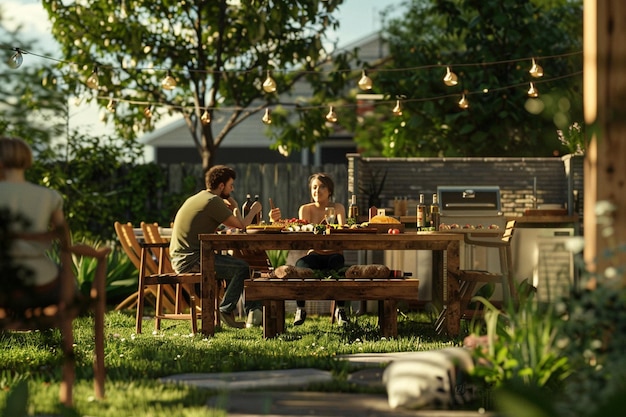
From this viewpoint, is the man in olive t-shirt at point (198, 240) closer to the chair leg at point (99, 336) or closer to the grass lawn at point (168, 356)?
the grass lawn at point (168, 356)

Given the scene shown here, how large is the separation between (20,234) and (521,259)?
24.1 feet

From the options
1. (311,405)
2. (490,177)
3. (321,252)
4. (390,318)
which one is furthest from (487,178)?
(311,405)

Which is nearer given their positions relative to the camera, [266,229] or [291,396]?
[291,396]

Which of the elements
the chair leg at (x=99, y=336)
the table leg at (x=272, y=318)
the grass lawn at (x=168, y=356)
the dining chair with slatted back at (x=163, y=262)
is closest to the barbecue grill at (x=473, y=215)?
the grass lawn at (x=168, y=356)

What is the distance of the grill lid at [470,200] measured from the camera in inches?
429

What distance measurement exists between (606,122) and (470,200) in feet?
20.8

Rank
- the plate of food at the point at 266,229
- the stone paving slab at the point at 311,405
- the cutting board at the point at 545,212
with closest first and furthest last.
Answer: the stone paving slab at the point at 311,405 → the plate of food at the point at 266,229 → the cutting board at the point at 545,212

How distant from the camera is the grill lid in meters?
10.9

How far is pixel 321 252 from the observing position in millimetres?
9227

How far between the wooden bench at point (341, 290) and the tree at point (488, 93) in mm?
7878

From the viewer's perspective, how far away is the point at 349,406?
15.4 feet

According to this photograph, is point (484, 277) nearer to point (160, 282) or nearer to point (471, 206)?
point (160, 282)

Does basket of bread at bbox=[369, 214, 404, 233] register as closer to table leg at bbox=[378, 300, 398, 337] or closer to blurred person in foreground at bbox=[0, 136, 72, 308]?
table leg at bbox=[378, 300, 398, 337]

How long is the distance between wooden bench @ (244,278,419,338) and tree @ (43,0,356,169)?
7080 millimetres
